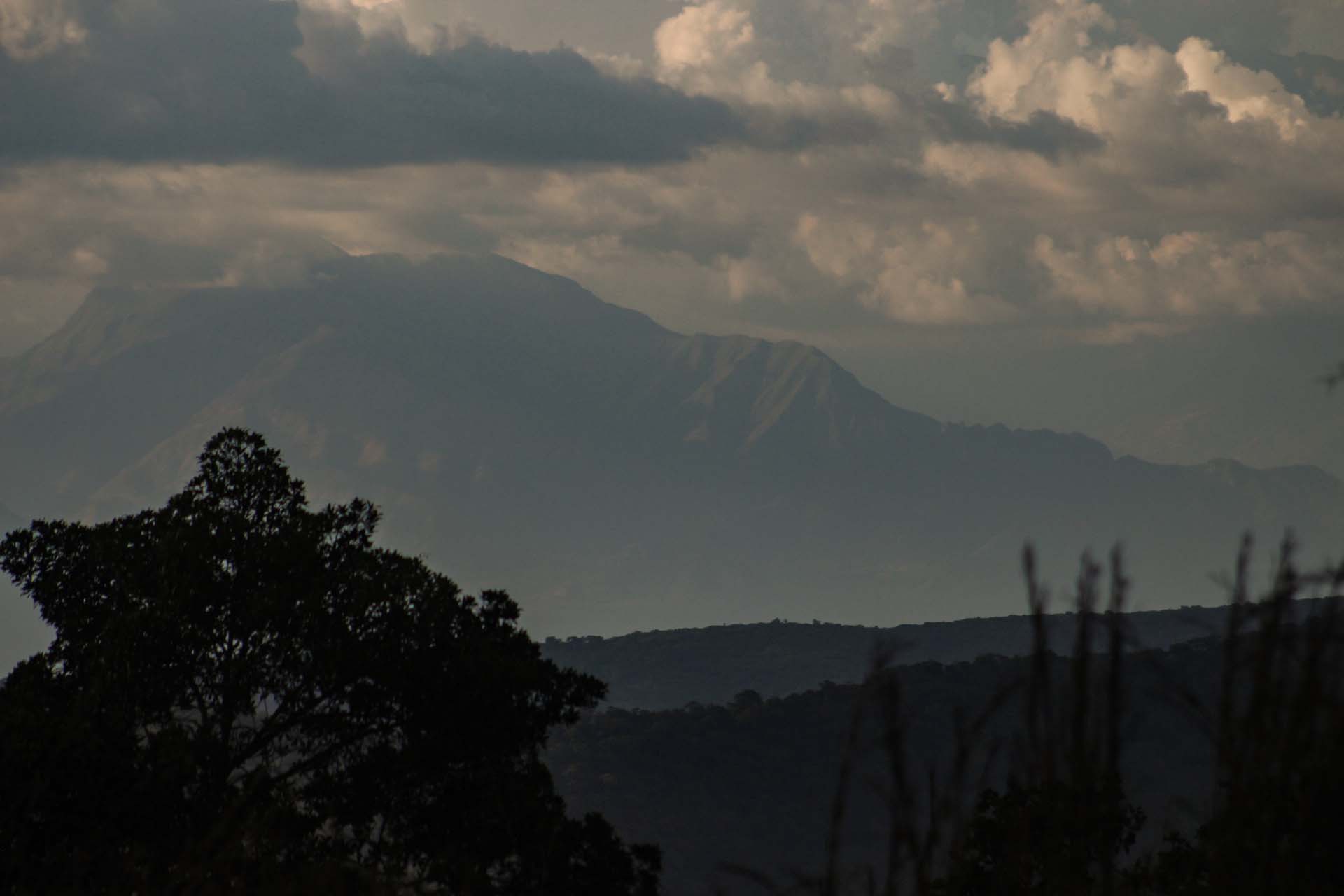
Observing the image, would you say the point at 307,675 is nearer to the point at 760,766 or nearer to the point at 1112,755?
the point at 1112,755

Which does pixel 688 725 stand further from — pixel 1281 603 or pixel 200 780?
pixel 1281 603

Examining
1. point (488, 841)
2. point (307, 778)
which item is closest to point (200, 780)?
point (307, 778)

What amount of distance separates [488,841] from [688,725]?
12330 cm

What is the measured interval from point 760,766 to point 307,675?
11930 cm

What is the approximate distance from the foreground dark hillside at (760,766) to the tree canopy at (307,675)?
100900 millimetres

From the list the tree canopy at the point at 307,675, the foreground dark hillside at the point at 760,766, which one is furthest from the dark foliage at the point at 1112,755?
the foreground dark hillside at the point at 760,766

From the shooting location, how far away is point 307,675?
71.4ft

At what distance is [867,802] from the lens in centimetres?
13975

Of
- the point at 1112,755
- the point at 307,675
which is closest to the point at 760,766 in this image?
the point at 307,675

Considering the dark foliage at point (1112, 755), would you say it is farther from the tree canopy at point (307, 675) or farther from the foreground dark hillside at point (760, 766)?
the foreground dark hillside at point (760, 766)

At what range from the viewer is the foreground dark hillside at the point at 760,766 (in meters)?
126

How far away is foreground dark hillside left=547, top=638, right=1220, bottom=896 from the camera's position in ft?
415

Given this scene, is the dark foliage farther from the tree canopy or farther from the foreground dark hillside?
the foreground dark hillside

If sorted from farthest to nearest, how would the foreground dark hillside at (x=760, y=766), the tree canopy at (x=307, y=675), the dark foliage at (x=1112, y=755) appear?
Result: the foreground dark hillside at (x=760, y=766) < the tree canopy at (x=307, y=675) < the dark foliage at (x=1112, y=755)
